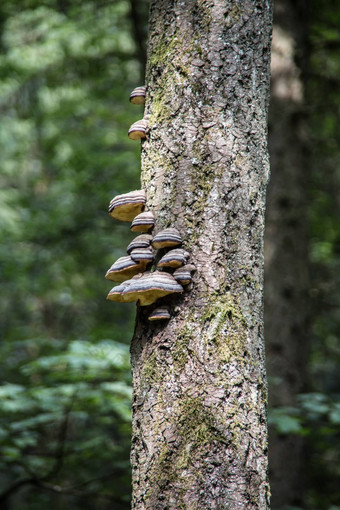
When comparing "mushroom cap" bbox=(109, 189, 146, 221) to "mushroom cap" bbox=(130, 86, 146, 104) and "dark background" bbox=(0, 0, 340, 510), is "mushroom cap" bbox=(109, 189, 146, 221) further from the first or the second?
"dark background" bbox=(0, 0, 340, 510)

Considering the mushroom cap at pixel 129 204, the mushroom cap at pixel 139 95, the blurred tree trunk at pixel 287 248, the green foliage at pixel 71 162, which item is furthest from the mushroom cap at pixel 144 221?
the green foliage at pixel 71 162

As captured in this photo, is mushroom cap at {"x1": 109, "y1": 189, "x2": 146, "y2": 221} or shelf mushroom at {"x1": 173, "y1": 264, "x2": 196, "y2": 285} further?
mushroom cap at {"x1": 109, "y1": 189, "x2": 146, "y2": 221}

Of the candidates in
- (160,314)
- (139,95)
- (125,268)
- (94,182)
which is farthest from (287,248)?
(160,314)

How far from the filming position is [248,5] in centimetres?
207

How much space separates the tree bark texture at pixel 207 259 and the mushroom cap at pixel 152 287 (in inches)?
3.3

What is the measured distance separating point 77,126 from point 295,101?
543 cm

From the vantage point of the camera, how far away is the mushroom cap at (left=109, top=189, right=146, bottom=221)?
206cm

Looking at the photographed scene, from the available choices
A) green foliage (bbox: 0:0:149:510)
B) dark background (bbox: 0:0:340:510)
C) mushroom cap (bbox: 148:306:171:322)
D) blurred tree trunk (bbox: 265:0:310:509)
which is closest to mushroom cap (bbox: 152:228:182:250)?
mushroom cap (bbox: 148:306:171:322)

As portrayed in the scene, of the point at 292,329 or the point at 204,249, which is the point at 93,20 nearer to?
the point at 292,329

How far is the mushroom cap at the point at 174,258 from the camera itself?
1.81m

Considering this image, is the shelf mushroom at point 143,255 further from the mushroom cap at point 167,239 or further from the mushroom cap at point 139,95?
the mushroom cap at point 139,95

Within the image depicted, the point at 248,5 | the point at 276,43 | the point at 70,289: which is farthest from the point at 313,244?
the point at 248,5

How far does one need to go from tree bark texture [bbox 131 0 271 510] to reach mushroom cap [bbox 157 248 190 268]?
0.04 metres

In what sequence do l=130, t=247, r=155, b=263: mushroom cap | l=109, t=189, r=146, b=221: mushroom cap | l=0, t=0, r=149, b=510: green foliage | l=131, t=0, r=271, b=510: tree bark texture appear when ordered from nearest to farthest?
l=131, t=0, r=271, b=510: tree bark texture < l=130, t=247, r=155, b=263: mushroom cap < l=109, t=189, r=146, b=221: mushroom cap < l=0, t=0, r=149, b=510: green foliage
